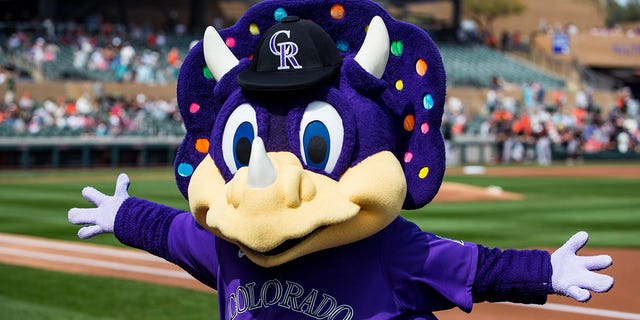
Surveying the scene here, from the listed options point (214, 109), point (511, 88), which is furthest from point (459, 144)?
point (214, 109)

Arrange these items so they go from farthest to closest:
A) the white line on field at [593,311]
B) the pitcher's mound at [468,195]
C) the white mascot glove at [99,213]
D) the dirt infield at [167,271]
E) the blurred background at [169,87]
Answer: the blurred background at [169,87] < the pitcher's mound at [468,195] < the dirt infield at [167,271] < the white line on field at [593,311] < the white mascot glove at [99,213]

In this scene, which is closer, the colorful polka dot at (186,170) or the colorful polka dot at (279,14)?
the colorful polka dot at (279,14)

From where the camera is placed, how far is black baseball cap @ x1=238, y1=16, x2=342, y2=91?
3.33 meters

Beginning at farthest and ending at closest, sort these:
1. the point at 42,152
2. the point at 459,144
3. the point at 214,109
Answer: the point at 459,144 < the point at 42,152 < the point at 214,109

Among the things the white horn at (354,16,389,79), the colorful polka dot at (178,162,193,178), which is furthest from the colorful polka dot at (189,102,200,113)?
the white horn at (354,16,389,79)

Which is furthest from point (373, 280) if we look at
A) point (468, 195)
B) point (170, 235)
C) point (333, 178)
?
point (468, 195)

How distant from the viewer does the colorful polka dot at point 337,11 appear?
3.55m

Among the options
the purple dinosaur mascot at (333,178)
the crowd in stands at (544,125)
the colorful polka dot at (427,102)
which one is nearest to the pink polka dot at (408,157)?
the purple dinosaur mascot at (333,178)

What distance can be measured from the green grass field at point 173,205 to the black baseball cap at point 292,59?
11.0ft

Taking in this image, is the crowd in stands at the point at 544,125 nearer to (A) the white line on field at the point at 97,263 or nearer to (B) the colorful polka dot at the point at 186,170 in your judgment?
(A) the white line on field at the point at 97,263

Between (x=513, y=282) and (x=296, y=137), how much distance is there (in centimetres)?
89

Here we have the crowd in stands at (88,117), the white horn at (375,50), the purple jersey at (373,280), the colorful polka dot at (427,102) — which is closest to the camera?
the white horn at (375,50)

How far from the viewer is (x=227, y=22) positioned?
143 feet

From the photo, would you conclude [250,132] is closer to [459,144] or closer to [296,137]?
[296,137]
